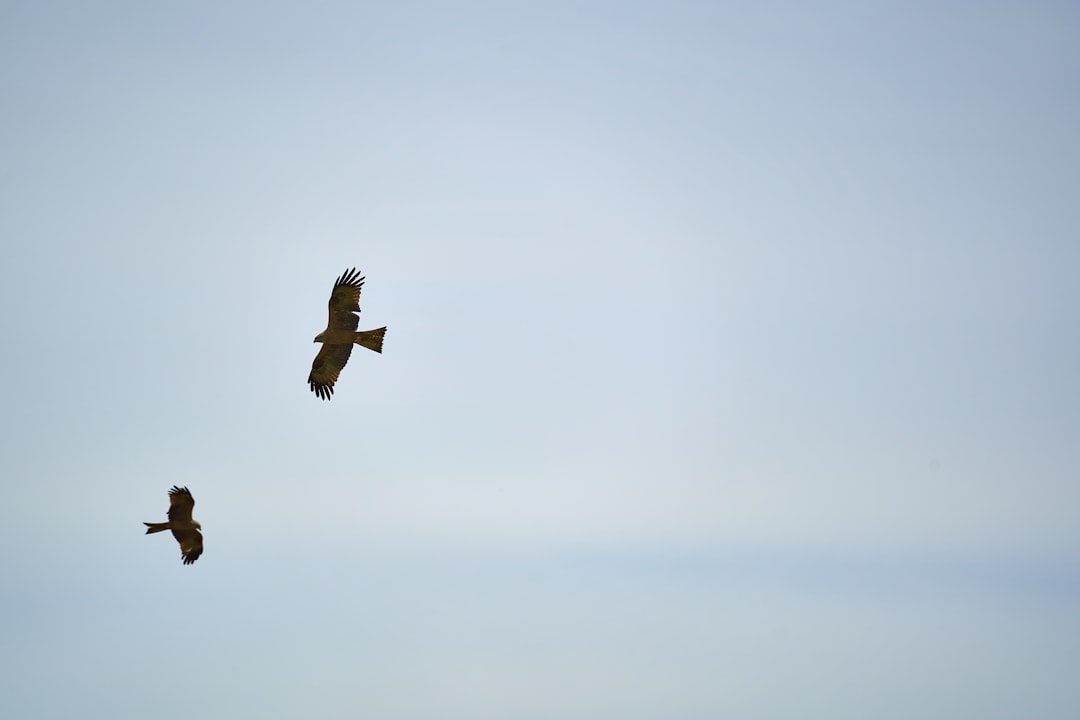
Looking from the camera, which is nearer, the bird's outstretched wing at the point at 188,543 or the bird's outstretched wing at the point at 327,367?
the bird's outstretched wing at the point at 188,543

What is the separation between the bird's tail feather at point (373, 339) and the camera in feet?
113

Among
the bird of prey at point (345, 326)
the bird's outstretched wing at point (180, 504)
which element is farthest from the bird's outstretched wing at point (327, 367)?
the bird's outstretched wing at point (180, 504)

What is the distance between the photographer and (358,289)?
34.9 meters

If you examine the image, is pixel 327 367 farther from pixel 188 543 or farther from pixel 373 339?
pixel 188 543

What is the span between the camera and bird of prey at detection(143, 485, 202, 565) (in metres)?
33.2

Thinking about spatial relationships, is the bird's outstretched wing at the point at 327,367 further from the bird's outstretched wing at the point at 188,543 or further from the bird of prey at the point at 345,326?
the bird's outstretched wing at the point at 188,543

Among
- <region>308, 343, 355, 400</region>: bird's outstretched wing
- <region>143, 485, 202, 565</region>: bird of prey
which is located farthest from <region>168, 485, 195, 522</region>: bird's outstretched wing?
<region>308, 343, 355, 400</region>: bird's outstretched wing

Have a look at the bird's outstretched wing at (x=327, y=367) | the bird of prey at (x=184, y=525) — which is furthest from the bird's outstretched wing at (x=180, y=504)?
the bird's outstretched wing at (x=327, y=367)

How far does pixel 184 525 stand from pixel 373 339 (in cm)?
971

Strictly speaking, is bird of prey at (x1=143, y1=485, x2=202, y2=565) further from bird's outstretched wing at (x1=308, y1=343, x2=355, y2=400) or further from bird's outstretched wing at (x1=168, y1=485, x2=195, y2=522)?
bird's outstretched wing at (x1=308, y1=343, x2=355, y2=400)

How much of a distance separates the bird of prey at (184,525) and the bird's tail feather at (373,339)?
27.7ft

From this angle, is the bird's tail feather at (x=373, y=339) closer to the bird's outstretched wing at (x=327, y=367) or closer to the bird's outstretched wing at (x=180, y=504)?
the bird's outstretched wing at (x=327, y=367)

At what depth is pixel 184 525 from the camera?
1319 inches

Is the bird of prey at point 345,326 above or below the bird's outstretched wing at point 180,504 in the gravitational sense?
above
